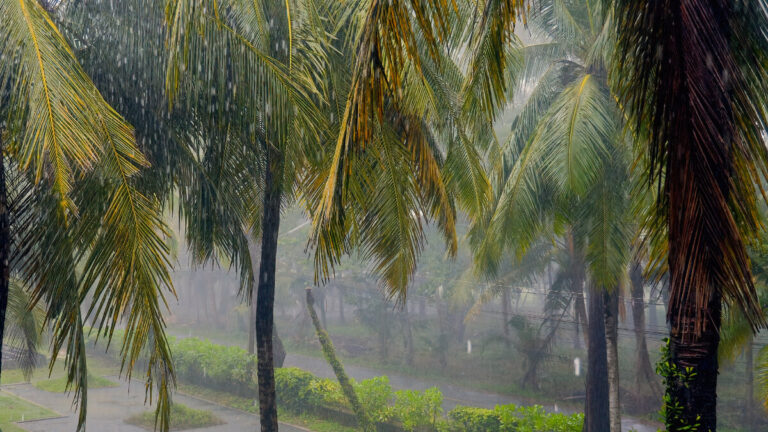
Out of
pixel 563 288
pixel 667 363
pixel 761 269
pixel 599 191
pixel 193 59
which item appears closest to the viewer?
pixel 667 363

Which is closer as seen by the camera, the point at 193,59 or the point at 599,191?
the point at 193,59

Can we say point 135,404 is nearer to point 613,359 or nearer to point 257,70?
point 613,359

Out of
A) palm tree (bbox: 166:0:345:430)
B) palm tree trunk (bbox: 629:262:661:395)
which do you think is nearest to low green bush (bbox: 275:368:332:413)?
palm tree trunk (bbox: 629:262:661:395)

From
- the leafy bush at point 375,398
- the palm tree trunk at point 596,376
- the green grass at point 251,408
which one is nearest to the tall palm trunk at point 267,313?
the leafy bush at point 375,398

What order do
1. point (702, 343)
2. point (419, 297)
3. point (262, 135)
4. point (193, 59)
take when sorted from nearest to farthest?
point (702, 343) < point (193, 59) < point (262, 135) < point (419, 297)

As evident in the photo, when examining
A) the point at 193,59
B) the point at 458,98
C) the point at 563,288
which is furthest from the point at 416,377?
the point at 193,59

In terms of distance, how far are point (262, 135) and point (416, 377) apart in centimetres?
1664

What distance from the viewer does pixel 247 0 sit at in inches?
260

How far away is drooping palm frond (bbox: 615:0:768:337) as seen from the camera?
10.2 ft

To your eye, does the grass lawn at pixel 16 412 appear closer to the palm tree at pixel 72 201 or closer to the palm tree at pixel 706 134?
the palm tree at pixel 72 201

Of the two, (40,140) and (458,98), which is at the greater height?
(458,98)

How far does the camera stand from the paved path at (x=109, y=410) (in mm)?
15570

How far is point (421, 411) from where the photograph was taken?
13812 millimetres

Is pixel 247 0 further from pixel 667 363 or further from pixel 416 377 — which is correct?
pixel 416 377
